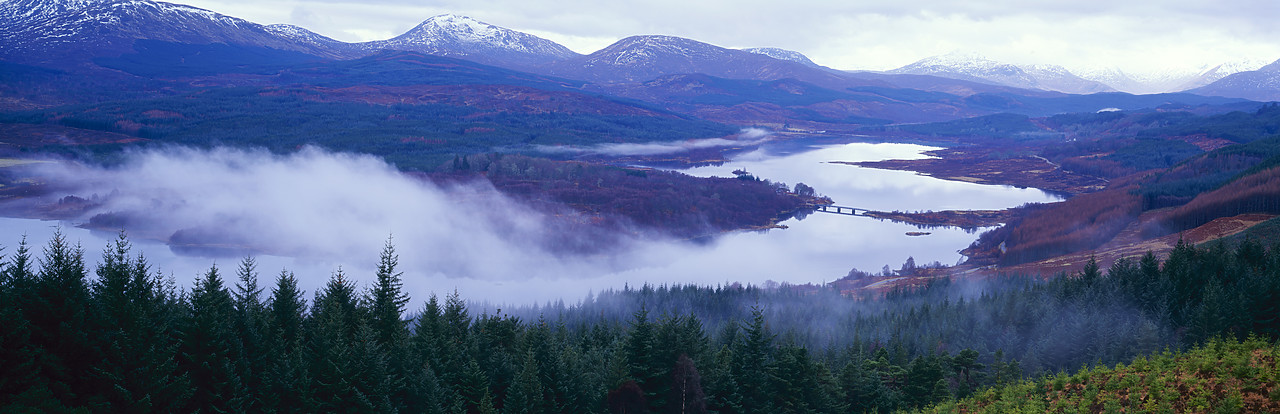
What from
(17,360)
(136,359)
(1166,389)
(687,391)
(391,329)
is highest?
(17,360)

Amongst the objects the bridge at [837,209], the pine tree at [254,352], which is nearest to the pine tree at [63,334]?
the pine tree at [254,352]

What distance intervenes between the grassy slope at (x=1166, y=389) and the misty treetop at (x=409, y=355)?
4.95 metres

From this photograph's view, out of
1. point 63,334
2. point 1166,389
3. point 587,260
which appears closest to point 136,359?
point 63,334

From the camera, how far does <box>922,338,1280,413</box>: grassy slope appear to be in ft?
73.7

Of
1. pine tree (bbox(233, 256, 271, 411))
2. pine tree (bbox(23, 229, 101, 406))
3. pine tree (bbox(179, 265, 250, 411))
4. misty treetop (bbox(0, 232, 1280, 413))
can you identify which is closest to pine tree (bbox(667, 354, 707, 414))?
misty treetop (bbox(0, 232, 1280, 413))

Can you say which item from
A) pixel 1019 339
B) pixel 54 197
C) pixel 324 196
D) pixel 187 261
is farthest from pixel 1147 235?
pixel 54 197

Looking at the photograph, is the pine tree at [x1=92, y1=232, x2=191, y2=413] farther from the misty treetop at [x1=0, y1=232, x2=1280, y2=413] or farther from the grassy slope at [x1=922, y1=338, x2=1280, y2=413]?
the grassy slope at [x1=922, y1=338, x2=1280, y2=413]

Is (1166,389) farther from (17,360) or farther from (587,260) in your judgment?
(587,260)

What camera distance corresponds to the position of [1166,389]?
24203 mm

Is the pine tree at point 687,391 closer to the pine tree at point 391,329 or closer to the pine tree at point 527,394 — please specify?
the pine tree at point 527,394

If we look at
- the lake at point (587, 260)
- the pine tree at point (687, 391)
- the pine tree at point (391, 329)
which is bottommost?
the lake at point (587, 260)

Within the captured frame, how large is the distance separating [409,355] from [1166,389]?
912 inches

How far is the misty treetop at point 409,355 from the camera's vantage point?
949 inches

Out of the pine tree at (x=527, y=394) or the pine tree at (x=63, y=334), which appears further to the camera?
the pine tree at (x=527, y=394)
